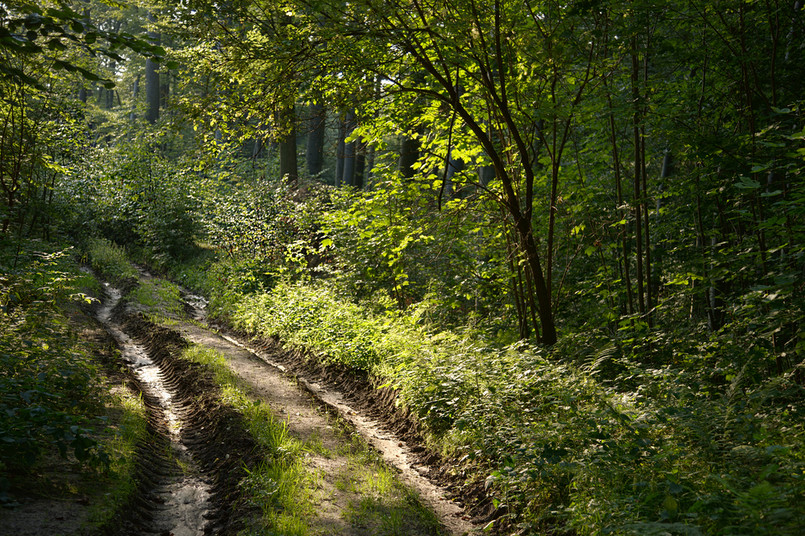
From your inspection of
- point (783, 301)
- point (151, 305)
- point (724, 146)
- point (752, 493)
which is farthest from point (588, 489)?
point (151, 305)

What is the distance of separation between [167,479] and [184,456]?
0.66 metres

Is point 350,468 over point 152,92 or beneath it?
beneath

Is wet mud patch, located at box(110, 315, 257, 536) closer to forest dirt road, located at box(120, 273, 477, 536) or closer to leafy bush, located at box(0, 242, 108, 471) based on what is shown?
forest dirt road, located at box(120, 273, 477, 536)

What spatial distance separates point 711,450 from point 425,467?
3.24 meters

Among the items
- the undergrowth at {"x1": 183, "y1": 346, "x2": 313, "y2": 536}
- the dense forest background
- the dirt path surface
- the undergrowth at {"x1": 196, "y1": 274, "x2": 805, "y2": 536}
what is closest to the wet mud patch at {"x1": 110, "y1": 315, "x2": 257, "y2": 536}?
the undergrowth at {"x1": 183, "y1": 346, "x2": 313, "y2": 536}

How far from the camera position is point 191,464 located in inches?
243

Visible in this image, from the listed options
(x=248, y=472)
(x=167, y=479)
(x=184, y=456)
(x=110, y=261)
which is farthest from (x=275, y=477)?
(x=110, y=261)

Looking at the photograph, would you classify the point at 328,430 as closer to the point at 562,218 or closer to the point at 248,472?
the point at 248,472

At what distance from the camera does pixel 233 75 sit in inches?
261

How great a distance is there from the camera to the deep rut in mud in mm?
4887

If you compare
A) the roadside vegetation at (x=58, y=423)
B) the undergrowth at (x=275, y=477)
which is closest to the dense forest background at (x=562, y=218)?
the roadside vegetation at (x=58, y=423)

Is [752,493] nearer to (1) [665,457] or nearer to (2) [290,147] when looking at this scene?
(1) [665,457]

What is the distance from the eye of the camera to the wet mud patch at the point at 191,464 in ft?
16.0

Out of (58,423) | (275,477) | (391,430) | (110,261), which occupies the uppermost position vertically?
(110,261)
